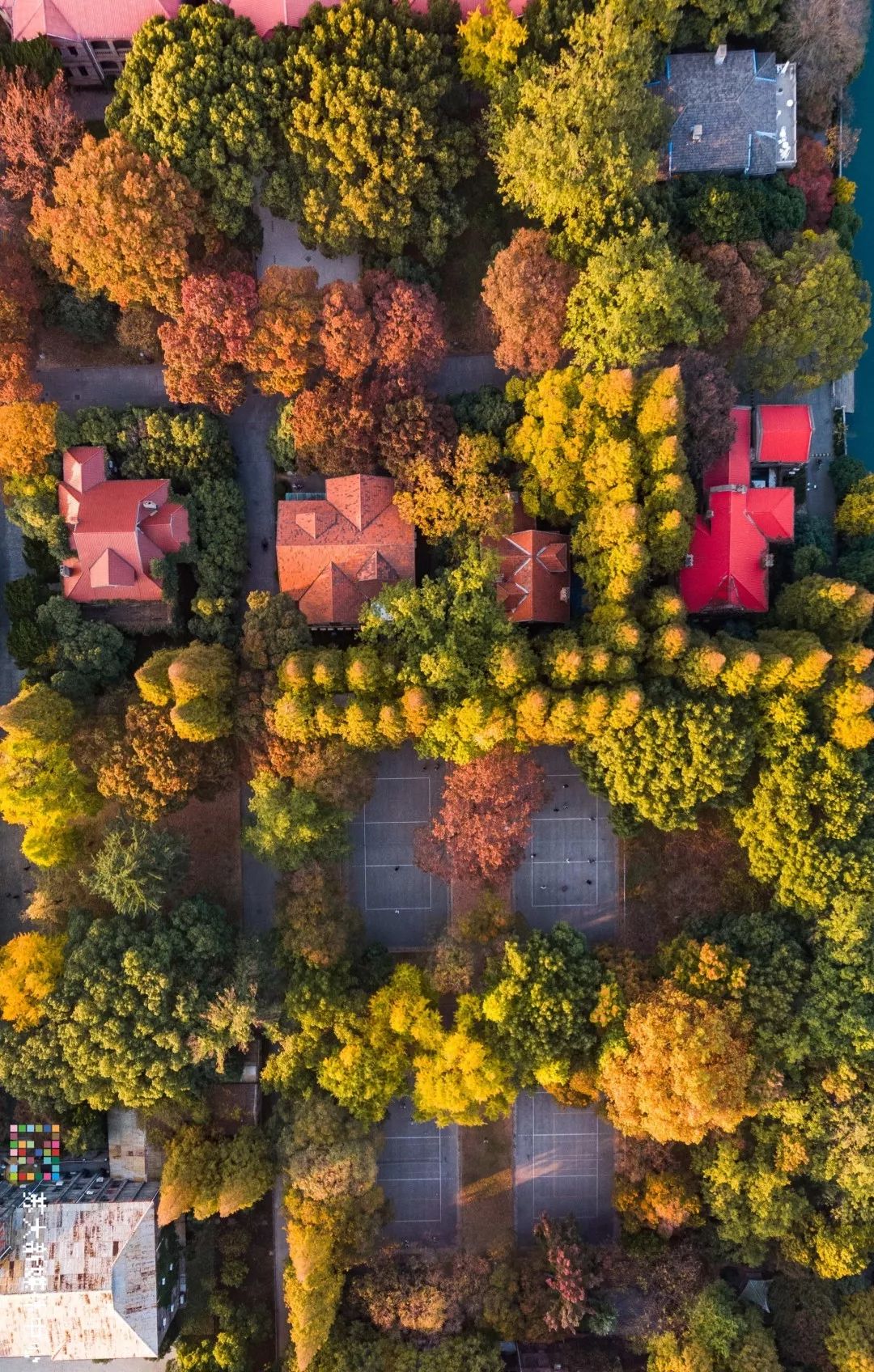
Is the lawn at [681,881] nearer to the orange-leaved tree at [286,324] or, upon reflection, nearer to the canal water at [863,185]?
the canal water at [863,185]

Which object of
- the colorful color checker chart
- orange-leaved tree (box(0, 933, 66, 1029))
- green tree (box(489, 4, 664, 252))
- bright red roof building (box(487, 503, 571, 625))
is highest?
green tree (box(489, 4, 664, 252))

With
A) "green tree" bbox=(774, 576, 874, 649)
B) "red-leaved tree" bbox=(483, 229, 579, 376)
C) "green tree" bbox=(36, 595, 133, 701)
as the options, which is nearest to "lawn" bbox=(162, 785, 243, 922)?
"green tree" bbox=(36, 595, 133, 701)

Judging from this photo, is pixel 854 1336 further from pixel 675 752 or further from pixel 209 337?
pixel 209 337

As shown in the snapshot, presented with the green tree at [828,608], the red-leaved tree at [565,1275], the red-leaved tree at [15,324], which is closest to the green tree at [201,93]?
the red-leaved tree at [15,324]

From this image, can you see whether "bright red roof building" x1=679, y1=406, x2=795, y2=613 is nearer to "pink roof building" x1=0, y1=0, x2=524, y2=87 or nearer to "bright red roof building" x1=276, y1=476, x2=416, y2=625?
"bright red roof building" x1=276, y1=476, x2=416, y2=625

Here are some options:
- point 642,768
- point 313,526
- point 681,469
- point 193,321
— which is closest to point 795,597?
point 681,469

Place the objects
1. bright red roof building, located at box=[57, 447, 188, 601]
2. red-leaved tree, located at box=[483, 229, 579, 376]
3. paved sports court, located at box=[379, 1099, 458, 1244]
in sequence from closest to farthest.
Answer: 1. red-leaved tree, located at box=[483, 229, 579, 376]
2. bright red roof building, located at box=[57, 447, 188, 601]
3. paved sports court, located at box=[379, 1099, 458, 1244]

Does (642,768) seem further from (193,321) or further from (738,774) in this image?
(193,321)
